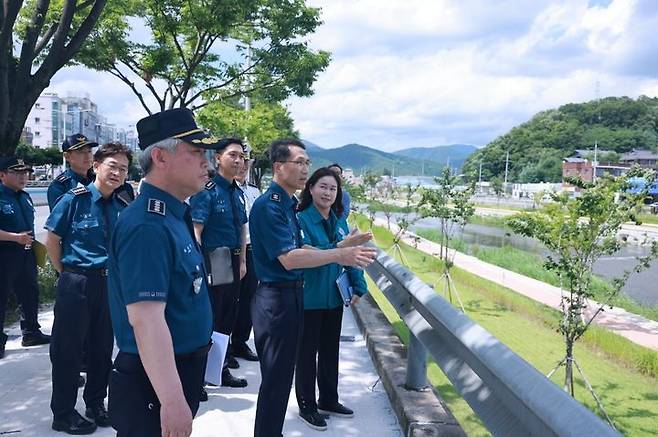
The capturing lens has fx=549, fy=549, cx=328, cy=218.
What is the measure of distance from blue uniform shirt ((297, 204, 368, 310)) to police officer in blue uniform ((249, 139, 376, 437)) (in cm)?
43

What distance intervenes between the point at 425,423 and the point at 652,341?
7.61 meters

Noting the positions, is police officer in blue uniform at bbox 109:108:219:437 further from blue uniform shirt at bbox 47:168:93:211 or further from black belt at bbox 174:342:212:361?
blue uniform shirt at bbox 47:168:93:211

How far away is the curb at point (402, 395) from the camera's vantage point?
3.06 m

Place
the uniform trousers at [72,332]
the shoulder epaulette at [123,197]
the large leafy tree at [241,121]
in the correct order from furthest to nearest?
the large leafy tree at [241,121]
the shoulder epaulette at [123,197]
the uniform trousers at [72,332]

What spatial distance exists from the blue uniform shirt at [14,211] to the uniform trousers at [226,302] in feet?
6.93

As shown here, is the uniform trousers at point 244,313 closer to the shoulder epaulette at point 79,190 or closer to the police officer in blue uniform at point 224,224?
the police officer in blue uniform at point 224,224

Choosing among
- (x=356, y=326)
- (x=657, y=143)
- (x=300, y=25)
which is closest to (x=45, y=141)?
(x=300, y=25)

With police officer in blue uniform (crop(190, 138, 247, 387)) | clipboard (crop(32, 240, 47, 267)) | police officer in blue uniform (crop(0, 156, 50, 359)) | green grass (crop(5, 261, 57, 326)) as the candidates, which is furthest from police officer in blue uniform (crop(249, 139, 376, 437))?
green grass (crop(5, 261, 57, 326))

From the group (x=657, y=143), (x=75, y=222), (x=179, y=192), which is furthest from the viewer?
(x=657, y=143)

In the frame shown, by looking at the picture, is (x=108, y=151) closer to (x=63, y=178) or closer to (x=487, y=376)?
(x=63, y=178)

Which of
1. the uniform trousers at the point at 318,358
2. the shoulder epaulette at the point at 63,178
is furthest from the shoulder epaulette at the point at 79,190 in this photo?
the uniform trousers at the point at 318,358

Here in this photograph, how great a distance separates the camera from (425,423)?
3.09 m

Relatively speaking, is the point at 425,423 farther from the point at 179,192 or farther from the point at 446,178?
the point at 446,178

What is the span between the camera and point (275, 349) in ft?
9.80
